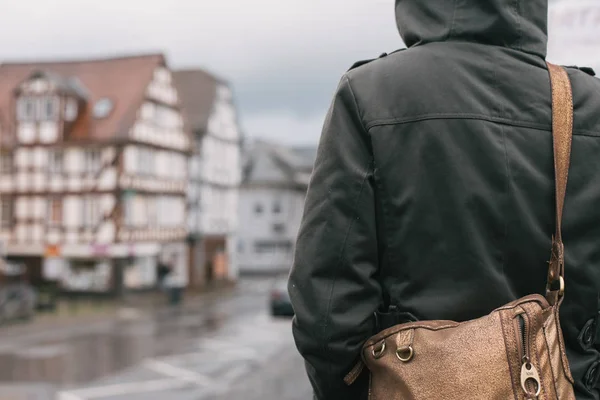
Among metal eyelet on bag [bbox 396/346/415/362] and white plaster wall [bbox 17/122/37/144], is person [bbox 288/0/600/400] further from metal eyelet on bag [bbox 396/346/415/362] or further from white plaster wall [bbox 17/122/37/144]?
white plaster wall [bbox 17/122/37/144]

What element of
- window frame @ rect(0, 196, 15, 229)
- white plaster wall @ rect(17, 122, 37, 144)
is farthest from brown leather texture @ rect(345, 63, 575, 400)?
window frame @ rect(0, 196, 15, 229)

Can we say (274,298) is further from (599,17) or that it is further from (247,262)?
(247,262)

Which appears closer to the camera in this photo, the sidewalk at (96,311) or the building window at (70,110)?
the sidewalk at (96,311)

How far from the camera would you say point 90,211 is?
28.8 meters

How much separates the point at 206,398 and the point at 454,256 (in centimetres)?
869

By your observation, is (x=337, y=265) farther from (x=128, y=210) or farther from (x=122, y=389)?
(x=128, y=210)

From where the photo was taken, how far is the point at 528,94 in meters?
1.69

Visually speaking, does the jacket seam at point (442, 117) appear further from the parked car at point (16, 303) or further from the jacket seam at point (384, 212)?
the parked car at point (16, 303)

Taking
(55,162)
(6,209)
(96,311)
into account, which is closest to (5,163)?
(6,209)

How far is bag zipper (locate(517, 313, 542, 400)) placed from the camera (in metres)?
1.41

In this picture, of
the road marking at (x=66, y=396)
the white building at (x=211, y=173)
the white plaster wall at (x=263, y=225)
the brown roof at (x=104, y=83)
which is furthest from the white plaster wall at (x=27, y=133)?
the white plaster wall at (x=263, y=225)

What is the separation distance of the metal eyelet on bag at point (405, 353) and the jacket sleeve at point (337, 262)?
11cm

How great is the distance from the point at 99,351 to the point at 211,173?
21621 millimetres

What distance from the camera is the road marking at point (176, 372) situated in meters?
11.7
